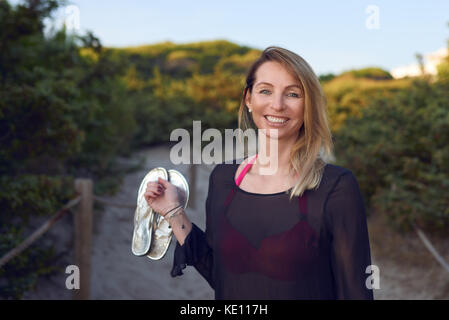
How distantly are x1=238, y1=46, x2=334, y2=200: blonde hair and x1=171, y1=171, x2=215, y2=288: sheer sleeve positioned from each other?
366 millimetres

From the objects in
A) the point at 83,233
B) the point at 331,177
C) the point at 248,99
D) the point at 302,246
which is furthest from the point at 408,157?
the point at 302,246

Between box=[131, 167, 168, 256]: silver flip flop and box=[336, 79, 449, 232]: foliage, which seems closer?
box=[131, 167, 168, 256]: silver flip flop

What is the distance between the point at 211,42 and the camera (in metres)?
25.5

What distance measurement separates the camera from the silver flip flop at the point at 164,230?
152 centimetres

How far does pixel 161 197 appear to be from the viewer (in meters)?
1.59

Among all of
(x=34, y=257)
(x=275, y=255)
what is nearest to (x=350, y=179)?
(x=275, y=255)

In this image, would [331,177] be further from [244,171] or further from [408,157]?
[408,157]

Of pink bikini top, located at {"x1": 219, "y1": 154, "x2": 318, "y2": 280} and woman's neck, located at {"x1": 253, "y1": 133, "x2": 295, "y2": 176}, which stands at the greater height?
woman's neck, located at {"x1": 253, "y1": 133, "x2": 295, "y2": 176}

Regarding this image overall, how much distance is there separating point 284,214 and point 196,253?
1.24ft

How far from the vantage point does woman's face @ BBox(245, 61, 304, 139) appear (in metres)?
1.46

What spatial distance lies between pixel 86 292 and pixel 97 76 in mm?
3071

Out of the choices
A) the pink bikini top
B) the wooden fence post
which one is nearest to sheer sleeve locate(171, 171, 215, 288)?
the pink bikini top

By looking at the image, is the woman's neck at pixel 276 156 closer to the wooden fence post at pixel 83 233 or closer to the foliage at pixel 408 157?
the wooden fence post at pixel 83 233

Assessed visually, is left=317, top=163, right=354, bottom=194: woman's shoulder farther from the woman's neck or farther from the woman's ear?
the woman's ear
